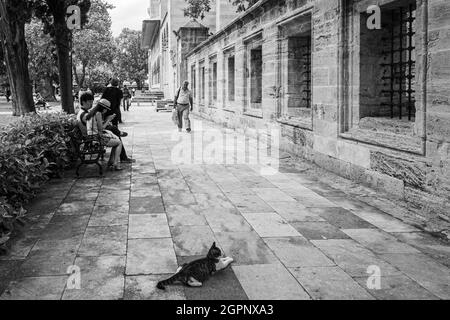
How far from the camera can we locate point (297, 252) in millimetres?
4746

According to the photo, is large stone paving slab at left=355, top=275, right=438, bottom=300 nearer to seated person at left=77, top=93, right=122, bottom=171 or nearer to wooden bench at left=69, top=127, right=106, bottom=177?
wooden bench at left=69, top=127, right=106, bottom=177

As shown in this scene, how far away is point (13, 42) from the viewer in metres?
14.8

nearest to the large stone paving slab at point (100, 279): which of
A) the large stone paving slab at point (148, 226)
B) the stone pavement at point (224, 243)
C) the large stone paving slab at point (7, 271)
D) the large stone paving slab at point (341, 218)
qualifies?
the stone pavement at point (224, 243)

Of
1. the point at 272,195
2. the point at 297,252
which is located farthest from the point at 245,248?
the point at 272,195

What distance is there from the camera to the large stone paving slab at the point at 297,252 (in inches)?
175

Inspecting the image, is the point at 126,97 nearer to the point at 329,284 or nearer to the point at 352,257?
the point at 352,257

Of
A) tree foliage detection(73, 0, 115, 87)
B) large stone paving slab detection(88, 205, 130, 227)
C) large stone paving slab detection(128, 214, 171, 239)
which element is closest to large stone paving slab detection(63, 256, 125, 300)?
large stone paving slab detection(128, 214, 171, 239)

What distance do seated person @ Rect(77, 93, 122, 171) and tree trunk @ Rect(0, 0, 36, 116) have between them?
19.4 ft

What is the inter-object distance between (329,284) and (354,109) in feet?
15.9

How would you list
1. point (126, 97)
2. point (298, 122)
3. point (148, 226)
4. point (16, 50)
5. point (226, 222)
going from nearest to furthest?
point (148, 226) < point (226, 222) < point (298, 122) < point (16, 50) < point (126, 97)

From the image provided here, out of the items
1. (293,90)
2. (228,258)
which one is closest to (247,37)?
(293,90)

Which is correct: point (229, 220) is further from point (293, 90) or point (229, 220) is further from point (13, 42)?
point (13, 42)

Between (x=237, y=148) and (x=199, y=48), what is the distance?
1284cm

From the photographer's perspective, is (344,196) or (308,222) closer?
(308,222)
